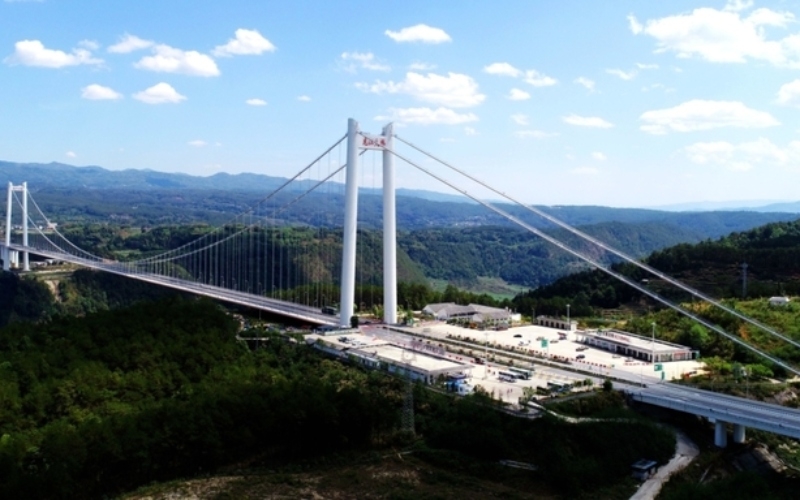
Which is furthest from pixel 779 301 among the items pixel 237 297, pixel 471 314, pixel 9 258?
pixel 9 258

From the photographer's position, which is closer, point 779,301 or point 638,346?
point 638,346

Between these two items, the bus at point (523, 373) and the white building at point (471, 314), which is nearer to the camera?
the bus at point (523, 373)

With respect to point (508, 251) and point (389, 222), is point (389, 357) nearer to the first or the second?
point (389, 222)

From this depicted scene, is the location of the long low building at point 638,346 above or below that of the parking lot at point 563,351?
above

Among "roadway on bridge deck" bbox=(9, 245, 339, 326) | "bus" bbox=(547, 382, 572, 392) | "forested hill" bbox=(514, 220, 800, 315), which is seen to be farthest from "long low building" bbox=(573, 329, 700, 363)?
"roadway on bridge deck" bbox=(9, 245, 339, 326)

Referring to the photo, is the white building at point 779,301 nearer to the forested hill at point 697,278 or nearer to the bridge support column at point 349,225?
the forested hill at point 697,278

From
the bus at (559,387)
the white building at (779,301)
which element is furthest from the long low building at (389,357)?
A: the white building at (779,301)

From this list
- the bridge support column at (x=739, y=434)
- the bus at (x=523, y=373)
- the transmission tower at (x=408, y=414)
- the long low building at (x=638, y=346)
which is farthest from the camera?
the long low building at (x=638, y=346)
